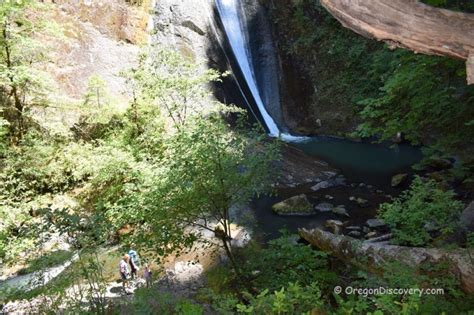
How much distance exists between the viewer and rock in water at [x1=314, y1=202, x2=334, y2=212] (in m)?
9.62

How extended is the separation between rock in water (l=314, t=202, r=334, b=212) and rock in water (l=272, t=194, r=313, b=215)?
0.22m

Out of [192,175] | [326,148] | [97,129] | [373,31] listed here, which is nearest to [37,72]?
[97,129]

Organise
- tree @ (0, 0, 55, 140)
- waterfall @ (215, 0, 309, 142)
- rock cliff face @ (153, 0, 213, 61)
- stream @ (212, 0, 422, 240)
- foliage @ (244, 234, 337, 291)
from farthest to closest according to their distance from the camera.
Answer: waterfall @ (215, 0, 309, 142) < rock cliff face @ (153, 0, 213, 61) < stream @ (212, 0, 422, 240) < tree @ (0, 0, 55, 140) < foliage @ (244, 234, 337, 291)

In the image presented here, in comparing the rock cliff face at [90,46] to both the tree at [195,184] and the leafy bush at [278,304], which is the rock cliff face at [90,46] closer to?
the tree at [195,184]

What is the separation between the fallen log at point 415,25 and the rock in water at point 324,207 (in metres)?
7.37

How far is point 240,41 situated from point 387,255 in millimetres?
16086

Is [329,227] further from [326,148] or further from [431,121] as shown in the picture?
[326,148]

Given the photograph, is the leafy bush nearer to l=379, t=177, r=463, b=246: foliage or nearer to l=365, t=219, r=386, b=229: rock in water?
l=379, t=177, r=463, b=246: foliage

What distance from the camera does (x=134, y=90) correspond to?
10195mm

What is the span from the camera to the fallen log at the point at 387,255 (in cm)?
361

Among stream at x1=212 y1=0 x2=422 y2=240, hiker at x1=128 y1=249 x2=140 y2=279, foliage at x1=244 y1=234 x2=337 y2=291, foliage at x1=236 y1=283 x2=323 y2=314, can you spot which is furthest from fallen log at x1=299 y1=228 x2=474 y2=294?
hiker at x1=128 y1=249 x2=140 y2=279

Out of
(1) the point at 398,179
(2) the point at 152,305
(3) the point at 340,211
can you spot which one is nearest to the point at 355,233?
(3) the point at 340,211

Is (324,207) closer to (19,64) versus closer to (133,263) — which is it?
(133,263)

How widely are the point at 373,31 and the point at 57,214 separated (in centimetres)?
344
